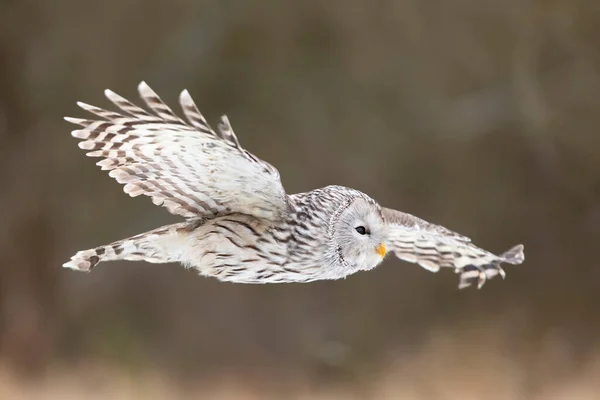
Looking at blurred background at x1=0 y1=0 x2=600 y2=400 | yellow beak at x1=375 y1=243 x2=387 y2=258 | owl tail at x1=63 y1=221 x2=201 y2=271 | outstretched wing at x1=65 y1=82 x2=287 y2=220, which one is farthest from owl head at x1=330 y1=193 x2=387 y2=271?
blurred background at x1=0 y1=0 x2=600 y2=400

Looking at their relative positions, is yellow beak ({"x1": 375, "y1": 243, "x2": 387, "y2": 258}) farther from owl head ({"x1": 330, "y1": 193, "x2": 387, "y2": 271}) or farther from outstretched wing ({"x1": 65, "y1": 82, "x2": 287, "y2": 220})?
outstretched wing ({"x1": 65, "y1": 82, "x2": 287, "y2": 220})

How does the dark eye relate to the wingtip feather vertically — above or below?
below

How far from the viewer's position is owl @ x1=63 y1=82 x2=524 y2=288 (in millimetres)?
1034

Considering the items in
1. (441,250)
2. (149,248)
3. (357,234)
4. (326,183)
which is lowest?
(149,248)

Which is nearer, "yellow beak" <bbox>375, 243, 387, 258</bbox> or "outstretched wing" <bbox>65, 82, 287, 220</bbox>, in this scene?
"outstretched wing" <bbox>65, 82, 287, 220</bbox>

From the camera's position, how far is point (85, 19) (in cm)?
226

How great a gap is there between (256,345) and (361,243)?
3.99ft

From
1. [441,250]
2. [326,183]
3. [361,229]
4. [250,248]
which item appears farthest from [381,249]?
[326,183]

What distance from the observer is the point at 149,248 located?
1231mm

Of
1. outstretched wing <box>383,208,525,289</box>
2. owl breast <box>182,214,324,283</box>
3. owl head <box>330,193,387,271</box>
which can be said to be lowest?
owl breast <box>182,214,324,283</box>

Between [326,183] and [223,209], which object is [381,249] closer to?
[223,209]

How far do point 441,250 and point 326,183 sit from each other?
0.74m
